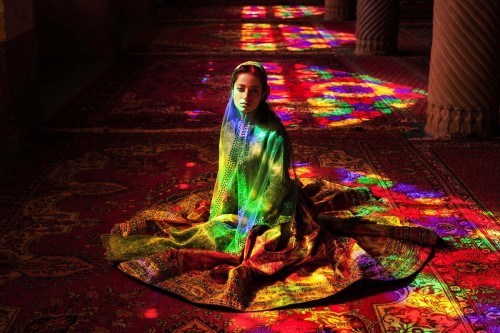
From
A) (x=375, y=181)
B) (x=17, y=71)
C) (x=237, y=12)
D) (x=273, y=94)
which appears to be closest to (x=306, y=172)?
(x=375, y=181)

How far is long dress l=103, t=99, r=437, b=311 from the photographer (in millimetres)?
3412

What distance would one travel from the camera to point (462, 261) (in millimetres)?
3748

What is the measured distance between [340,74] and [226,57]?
184cm

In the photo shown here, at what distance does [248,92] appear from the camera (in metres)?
3.67

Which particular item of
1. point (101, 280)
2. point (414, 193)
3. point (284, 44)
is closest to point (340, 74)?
point (284, 44)

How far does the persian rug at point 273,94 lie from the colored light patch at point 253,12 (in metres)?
5.30

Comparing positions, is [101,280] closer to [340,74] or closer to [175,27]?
[340,74]

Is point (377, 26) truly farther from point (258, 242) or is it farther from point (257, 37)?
point (258, 242)

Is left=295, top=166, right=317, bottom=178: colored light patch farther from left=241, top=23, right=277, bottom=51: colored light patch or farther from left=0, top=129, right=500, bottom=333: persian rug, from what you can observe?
left=241, top=23, right=277, bottom=51: colored light patch

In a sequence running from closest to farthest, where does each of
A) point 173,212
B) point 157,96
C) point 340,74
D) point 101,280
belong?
point 101,280 < point 173,212 < point 157,96 < point 340,74

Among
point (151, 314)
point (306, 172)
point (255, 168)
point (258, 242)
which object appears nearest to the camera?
point (151, 314)

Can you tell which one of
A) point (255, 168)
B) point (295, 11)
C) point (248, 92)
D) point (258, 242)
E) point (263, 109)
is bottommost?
point (295, 11)

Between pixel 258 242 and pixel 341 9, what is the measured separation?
432 inches

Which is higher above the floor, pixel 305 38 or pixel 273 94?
pixel 273 94
